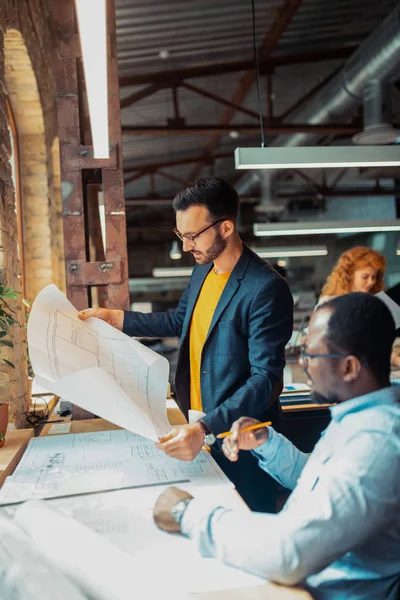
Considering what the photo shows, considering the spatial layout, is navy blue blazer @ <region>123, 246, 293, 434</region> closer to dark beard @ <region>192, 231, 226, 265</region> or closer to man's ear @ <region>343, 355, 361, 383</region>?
dark beard @ <region>192, 231, 226, 265</region>

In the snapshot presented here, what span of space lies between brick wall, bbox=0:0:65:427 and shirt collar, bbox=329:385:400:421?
167cm

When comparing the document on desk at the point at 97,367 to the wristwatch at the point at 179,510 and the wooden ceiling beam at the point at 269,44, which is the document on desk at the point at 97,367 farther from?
the wooden ceiling beam at the point at 269,44

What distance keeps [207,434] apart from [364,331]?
703 millimetres

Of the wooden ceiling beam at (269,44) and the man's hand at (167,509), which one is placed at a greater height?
the wooden ceiling beam at (269,44)

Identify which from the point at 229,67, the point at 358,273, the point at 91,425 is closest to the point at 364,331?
the point at 91,425

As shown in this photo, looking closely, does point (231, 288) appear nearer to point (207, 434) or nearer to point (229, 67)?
point (207, 434)

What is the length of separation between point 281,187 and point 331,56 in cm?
558

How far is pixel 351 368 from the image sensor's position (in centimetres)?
113

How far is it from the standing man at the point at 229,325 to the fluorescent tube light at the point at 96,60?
40cm

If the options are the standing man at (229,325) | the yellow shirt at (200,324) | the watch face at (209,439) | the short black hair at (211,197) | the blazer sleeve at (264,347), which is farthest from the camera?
the yellow shirt at (200,324)

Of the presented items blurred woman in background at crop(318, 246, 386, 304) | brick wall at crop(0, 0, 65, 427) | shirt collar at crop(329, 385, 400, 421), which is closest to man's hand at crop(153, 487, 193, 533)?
shirt collar at crop(329, 385, 400, 421)

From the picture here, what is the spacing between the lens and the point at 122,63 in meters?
5.94

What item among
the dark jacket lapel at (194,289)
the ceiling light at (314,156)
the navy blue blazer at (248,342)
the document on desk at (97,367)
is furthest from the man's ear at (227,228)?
the ceiling light at (314,156)

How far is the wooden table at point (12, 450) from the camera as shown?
1.70 m
